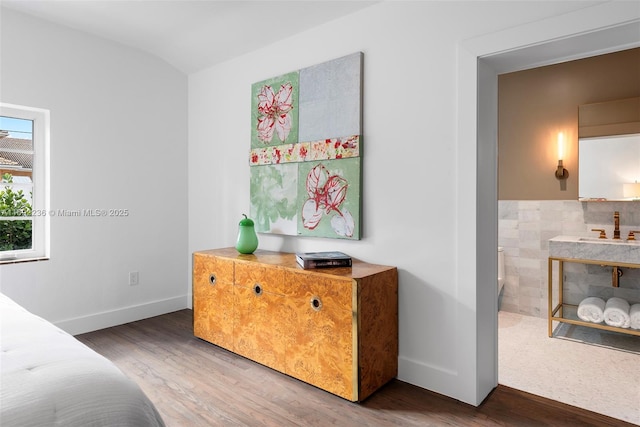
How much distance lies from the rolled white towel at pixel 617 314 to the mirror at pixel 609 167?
847mm

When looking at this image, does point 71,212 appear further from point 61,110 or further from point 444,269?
point 444,269

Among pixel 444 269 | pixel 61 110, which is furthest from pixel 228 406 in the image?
pixel 61 110

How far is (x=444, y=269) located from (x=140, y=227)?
266 centimetres

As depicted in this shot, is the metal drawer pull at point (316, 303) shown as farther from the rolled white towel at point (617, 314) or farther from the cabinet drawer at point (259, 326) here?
the rolled white towel at point (617, 314)

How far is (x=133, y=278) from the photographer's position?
11.3 feet

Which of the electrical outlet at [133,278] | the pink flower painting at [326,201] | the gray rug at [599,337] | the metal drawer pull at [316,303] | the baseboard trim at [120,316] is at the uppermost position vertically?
the pink flower painting at [326,201]

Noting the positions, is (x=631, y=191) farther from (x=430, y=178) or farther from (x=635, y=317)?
(x=430, y=178)

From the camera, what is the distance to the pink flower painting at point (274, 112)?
115 inches

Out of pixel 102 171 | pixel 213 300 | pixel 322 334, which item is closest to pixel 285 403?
pixel 322 334

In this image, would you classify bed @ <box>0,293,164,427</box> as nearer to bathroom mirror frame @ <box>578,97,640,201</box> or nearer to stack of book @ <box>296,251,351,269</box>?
stack of book @ <box>296,251,351,269</box>

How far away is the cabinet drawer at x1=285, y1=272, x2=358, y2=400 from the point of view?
80.7 inches

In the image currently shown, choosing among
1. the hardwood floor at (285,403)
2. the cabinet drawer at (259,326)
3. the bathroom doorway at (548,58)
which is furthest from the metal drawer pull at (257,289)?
the bathroom doorway at (548,58)

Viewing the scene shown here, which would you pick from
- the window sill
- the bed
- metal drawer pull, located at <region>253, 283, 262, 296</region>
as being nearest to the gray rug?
metal drawer pull, located at <region>253, 283, 262, 296</region>

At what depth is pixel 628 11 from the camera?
1.67 m
